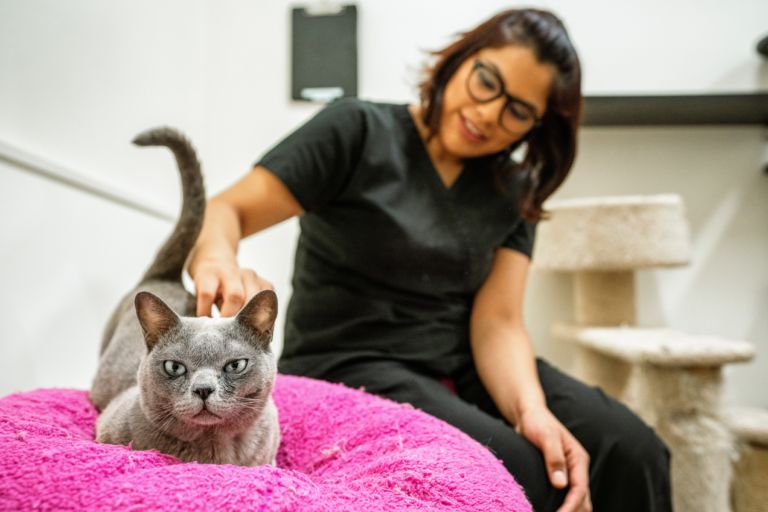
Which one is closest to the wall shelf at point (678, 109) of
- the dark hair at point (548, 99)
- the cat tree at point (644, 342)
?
the cat tree at point (644, 342)

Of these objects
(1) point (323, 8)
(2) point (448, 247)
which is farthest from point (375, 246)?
(1) point (323, 8)

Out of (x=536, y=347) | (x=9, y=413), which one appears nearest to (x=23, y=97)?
(x=9, y=413)

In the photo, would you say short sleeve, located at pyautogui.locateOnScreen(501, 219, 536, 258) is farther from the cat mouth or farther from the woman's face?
the cat mouth

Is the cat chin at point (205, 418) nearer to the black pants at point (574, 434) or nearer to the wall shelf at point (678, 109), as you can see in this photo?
the black pants at point (574, 434)

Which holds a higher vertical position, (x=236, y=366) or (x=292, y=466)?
(x=236, y=366)

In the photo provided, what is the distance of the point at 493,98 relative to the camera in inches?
39.3

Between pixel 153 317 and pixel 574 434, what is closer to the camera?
pixel 153 317

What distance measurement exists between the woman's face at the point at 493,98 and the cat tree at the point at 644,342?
0.78 metres

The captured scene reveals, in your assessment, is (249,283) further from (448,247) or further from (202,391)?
(448,247)

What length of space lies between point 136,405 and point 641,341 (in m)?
1.38

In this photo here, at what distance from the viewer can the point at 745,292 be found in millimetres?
2102

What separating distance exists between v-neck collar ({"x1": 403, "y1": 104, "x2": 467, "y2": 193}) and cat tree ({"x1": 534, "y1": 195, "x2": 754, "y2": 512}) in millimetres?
749

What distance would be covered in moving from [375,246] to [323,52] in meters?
1.34

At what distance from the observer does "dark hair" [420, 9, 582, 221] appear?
1.02 metres
